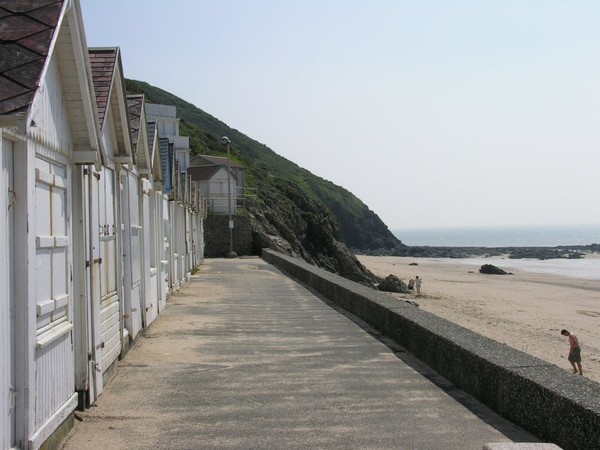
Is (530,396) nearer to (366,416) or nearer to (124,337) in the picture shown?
(366,416)

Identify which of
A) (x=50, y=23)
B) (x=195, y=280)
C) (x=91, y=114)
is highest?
(x=50, y=23)

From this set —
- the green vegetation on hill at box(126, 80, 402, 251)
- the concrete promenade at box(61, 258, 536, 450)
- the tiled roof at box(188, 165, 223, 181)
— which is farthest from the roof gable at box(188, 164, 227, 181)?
the green vegetation on hill at box(126, 80, 402, 251)

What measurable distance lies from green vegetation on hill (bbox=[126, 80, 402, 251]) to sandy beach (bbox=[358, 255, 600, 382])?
79.1m

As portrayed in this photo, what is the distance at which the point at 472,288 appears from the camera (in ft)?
160

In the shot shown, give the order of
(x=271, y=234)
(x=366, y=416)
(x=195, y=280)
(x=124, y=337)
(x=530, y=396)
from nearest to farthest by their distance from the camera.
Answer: (x=530, y=396) < (x=366, y=416) < (x=124, y=337) < (x=195, y=280) < (x=271, y=234)

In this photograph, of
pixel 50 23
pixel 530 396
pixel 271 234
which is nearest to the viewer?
pixel 50 23

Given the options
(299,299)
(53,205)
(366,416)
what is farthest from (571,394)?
(299,299)

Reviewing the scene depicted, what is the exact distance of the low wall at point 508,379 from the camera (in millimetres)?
5273

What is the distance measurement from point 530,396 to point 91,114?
4596mm

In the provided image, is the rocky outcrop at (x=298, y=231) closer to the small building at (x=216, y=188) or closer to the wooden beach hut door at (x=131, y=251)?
the small building at (x=216, y=188)

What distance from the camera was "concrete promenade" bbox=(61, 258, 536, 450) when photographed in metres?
5.89

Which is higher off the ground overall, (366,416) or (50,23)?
(50,23)

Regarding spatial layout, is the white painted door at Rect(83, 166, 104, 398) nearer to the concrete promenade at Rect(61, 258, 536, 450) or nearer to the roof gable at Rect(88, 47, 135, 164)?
the concrete promenade at Rect(61, 258, 536, 450)

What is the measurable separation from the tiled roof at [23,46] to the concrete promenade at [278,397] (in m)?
2.91
